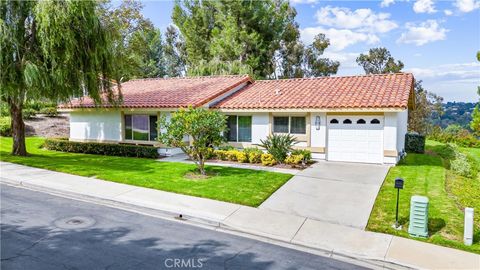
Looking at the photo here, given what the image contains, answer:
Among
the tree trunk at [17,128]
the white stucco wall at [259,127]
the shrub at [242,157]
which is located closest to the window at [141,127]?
the tree trunk at [17,128]

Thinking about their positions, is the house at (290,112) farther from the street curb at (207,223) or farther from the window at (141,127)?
the street curb at (207,223)

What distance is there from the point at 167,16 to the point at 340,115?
92.3 ft

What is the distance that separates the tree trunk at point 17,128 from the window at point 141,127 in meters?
5.08

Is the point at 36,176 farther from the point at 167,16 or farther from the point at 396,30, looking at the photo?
the point at 167,16

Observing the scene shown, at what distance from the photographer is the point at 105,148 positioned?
17922 millimetres

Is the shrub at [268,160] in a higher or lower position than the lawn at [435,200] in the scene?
higher

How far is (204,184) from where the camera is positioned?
36.4 feet

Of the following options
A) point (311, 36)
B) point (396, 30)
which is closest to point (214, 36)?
point (311, 36)

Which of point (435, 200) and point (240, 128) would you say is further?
point (240, 128)

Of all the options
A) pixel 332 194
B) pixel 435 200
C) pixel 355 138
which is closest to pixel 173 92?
pixel 355 138

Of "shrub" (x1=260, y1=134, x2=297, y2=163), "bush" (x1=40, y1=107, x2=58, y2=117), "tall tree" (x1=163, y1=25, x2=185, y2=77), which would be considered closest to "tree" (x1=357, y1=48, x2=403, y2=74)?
"tall tree" (x1=163, y1=25, x2=185, y2=77)

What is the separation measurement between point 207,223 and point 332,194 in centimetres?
430

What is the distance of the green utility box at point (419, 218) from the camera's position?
23.1 ft

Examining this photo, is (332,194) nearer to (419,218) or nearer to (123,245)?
(419,218)
